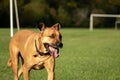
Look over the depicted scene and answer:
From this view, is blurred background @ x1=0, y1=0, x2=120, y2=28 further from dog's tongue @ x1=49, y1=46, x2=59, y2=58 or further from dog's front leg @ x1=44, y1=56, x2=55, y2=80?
dog's tongue @ x1=49, y1=46, x2=59, y2=58

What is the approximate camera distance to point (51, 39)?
289 inches

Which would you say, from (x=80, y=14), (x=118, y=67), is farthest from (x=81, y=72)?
(x=80, y=14)

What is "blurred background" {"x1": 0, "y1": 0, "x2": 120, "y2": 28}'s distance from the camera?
56594 mm

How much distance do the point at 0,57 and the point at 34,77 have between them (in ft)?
15.7

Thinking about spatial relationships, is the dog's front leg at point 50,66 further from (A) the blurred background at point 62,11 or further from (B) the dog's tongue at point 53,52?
(A) the blurred background at point 62,11

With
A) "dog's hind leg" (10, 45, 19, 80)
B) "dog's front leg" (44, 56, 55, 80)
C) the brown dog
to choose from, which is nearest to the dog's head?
the brown dog

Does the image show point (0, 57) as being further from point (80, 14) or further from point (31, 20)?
point (80, 14)

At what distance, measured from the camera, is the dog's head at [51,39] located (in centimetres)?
729

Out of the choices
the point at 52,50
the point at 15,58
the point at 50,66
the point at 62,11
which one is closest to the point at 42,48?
the point at 52,50

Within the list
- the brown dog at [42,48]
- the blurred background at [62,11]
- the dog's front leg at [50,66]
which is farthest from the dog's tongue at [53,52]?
the blurred background at [62,11]

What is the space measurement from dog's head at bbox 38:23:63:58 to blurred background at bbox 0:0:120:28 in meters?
46.3

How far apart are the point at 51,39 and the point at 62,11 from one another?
5536 centimetres

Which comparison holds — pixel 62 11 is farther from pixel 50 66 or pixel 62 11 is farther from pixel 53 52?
pixel 53 52

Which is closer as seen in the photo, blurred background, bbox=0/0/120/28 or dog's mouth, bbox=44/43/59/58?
dog's mouth, bbox=44/43/59/58
